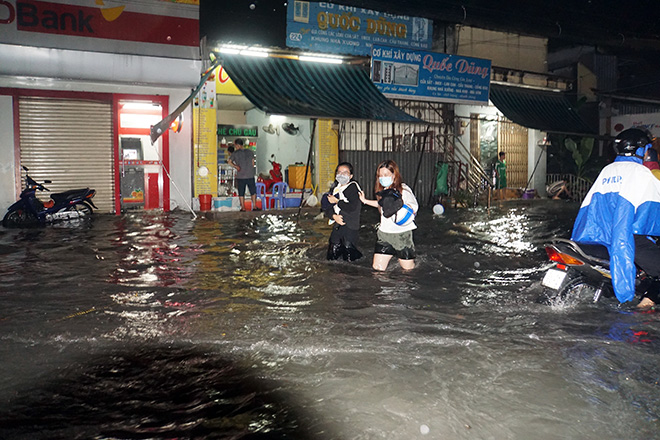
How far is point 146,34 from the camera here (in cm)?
1474

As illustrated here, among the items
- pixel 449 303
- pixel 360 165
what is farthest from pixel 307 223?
pixel 449 303

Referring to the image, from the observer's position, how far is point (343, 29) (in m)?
16.9

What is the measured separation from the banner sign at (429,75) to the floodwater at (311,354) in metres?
10.4

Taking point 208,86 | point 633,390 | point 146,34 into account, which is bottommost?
point 633,390

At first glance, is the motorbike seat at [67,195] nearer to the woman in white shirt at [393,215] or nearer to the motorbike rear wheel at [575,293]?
the woman in white shirt at [393,215]

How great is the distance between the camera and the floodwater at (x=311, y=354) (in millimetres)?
3266

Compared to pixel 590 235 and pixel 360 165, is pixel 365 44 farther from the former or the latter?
pixel 590 235

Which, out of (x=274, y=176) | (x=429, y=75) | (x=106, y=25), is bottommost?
(x=274, y=176)

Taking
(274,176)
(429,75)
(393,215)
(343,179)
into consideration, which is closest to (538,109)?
(429,75)

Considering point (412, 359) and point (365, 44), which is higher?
point (365, 44)

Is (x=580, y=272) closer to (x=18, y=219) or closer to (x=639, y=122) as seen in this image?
(x=18, y=219)

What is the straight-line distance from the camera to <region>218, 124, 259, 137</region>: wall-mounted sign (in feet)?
61.5

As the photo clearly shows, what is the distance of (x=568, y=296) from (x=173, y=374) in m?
4.04

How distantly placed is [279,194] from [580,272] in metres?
11.9
